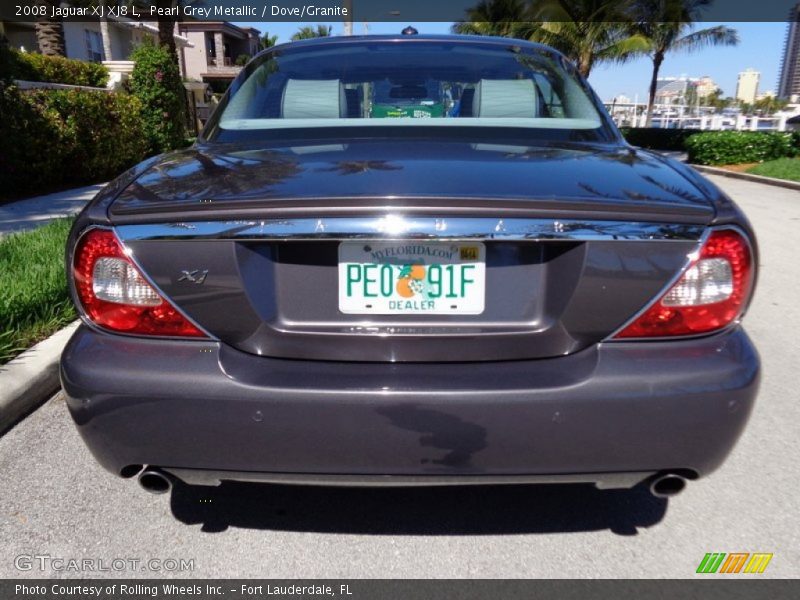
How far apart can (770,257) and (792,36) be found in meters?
173

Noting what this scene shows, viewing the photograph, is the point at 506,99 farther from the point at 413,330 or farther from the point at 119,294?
the point at 119,294

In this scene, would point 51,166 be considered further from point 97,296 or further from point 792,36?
point 792,36

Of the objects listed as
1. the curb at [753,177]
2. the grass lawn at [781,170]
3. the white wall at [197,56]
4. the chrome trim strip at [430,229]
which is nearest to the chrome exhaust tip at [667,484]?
the chrome trim strip at [430,229]

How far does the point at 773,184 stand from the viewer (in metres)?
14.2

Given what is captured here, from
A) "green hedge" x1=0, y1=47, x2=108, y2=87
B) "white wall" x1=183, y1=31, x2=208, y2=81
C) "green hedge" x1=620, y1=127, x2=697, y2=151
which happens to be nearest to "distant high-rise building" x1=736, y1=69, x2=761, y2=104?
"white wall" x1=183, y1=31, x2=208, y2=81

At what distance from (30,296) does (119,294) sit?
2546 mm

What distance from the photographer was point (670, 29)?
106ft

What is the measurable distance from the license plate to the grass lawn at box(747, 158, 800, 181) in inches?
561

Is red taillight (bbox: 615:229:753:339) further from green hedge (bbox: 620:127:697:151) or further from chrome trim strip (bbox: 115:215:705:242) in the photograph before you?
green hedge (bbox: 620:127:697:151)

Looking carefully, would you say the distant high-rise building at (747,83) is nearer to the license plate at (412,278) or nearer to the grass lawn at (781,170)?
the grass lawn at (781,170)

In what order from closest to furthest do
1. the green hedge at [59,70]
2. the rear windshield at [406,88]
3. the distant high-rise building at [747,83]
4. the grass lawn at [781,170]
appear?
the rear windshield at [406,88] → the grass lawn at [781,170] → the green hedge at [59,70] → the distant high-rise building at [747,83]

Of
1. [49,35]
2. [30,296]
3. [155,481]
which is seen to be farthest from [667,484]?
[49,35]

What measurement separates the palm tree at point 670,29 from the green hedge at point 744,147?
1455 cm

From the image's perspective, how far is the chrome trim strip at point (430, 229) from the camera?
180cm
